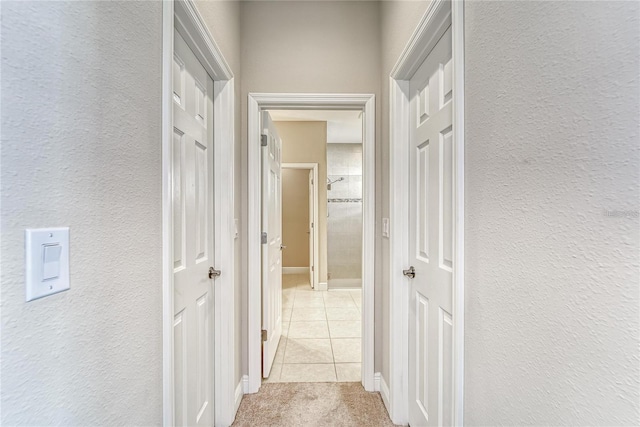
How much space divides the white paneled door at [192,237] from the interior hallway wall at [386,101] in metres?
1.01

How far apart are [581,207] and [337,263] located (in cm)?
455

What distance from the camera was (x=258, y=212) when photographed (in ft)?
6.50

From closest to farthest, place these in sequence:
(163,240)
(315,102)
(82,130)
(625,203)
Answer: (625,203), (82,130), (163,240), (315,102)

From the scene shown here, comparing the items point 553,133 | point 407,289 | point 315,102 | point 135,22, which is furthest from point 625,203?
point 315,102

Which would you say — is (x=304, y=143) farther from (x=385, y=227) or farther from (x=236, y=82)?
(x=385, y=227)

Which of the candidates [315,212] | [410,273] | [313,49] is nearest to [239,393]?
[410,273]

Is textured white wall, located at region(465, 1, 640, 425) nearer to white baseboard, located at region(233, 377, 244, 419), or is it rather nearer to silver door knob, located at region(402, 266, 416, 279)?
silver door knob, located at region(402, 266, 416, 279)

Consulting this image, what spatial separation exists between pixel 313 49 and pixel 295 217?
4.38m

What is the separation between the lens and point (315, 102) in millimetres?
1989

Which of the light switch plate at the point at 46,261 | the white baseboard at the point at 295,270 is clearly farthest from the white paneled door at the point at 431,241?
the white baseboard at the point at 295,270

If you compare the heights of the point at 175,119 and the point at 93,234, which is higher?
the point at 175,119

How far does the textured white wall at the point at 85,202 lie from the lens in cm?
49

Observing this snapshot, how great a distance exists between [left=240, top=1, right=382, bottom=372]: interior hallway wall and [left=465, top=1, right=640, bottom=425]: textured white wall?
111 cm

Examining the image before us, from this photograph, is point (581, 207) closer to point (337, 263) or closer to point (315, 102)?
point (315, 102)
